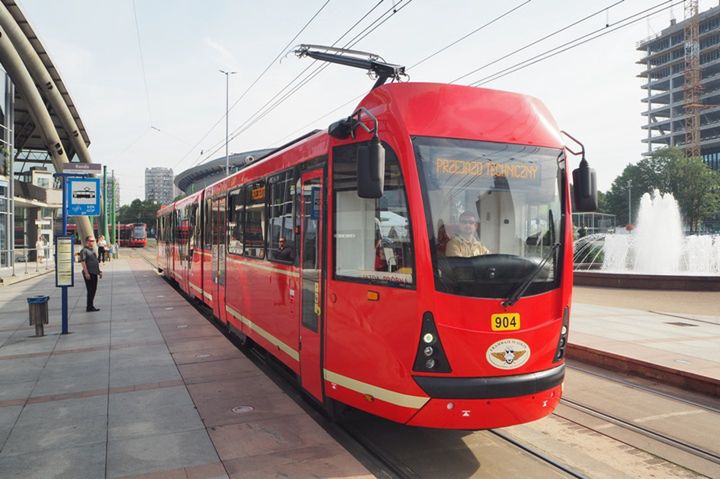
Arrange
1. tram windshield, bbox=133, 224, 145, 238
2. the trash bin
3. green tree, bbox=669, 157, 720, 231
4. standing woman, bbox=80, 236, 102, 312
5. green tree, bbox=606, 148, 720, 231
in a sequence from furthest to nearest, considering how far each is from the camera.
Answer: green tree, bbox=606, 148, 720, 231 → green tree, bbox=669, 157, 720, 231 → tram windshield, bbox=133, 224, 145, 238 → standing woman, bbox=80, 236, 102, 312 → the trash bin

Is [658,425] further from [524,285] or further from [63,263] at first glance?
[63,263]

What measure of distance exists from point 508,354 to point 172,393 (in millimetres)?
4380

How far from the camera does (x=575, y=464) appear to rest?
5133 millimetres

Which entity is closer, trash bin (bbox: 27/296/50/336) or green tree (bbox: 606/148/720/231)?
trash bin (bbox: 27/296/50/336)

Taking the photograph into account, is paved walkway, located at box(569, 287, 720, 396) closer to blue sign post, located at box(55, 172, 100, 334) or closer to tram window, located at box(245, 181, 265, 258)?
tram window, located at box(245, 181, 265, 258)

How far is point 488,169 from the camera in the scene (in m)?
5.09

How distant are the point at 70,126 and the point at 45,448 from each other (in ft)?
144

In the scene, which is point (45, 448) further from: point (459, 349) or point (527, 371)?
point (527, 371)

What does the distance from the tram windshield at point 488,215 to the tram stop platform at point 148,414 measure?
192 cm

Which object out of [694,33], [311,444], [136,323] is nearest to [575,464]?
[311,444]

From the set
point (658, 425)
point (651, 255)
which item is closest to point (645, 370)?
point (658, 425)

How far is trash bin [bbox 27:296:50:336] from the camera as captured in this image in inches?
428

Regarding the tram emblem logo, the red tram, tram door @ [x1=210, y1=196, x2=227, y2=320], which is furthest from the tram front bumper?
tram door @ [x1=210, y1=196, x2=227, y2=320]

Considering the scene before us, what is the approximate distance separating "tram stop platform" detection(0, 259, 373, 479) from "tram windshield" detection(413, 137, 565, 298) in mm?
1921
